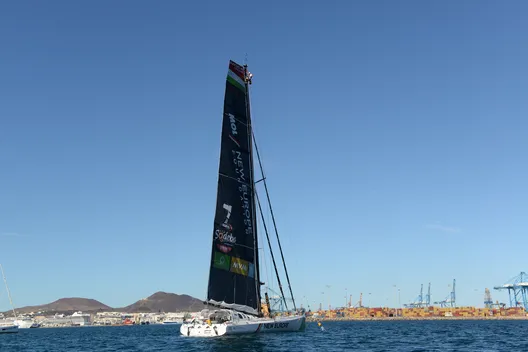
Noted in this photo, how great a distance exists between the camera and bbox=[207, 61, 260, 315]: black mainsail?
156ft

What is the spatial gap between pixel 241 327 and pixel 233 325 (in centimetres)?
88

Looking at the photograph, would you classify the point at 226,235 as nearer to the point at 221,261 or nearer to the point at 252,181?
the point at 221,261

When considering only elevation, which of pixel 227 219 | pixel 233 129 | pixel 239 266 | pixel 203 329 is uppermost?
pixel 233 129

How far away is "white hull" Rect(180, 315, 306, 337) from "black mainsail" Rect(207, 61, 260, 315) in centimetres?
256

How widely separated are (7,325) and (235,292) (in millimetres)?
92759

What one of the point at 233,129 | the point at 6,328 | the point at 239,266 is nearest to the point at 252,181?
the point at 233,129

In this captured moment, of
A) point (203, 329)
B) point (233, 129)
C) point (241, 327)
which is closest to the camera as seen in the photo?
point (241, 327)

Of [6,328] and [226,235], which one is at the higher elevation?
[226,235]

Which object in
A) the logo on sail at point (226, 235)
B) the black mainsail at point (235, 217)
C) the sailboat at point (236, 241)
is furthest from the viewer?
the logo on sail at point (226, 235)

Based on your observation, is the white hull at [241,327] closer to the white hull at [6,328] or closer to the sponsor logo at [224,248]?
the sponsor logo at [224,248]

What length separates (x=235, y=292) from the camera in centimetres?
4803

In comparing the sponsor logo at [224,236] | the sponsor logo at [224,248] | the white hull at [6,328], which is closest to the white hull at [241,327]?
the sponsor logo at [224,248]

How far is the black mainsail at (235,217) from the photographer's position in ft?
156

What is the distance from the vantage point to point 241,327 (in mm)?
43625
